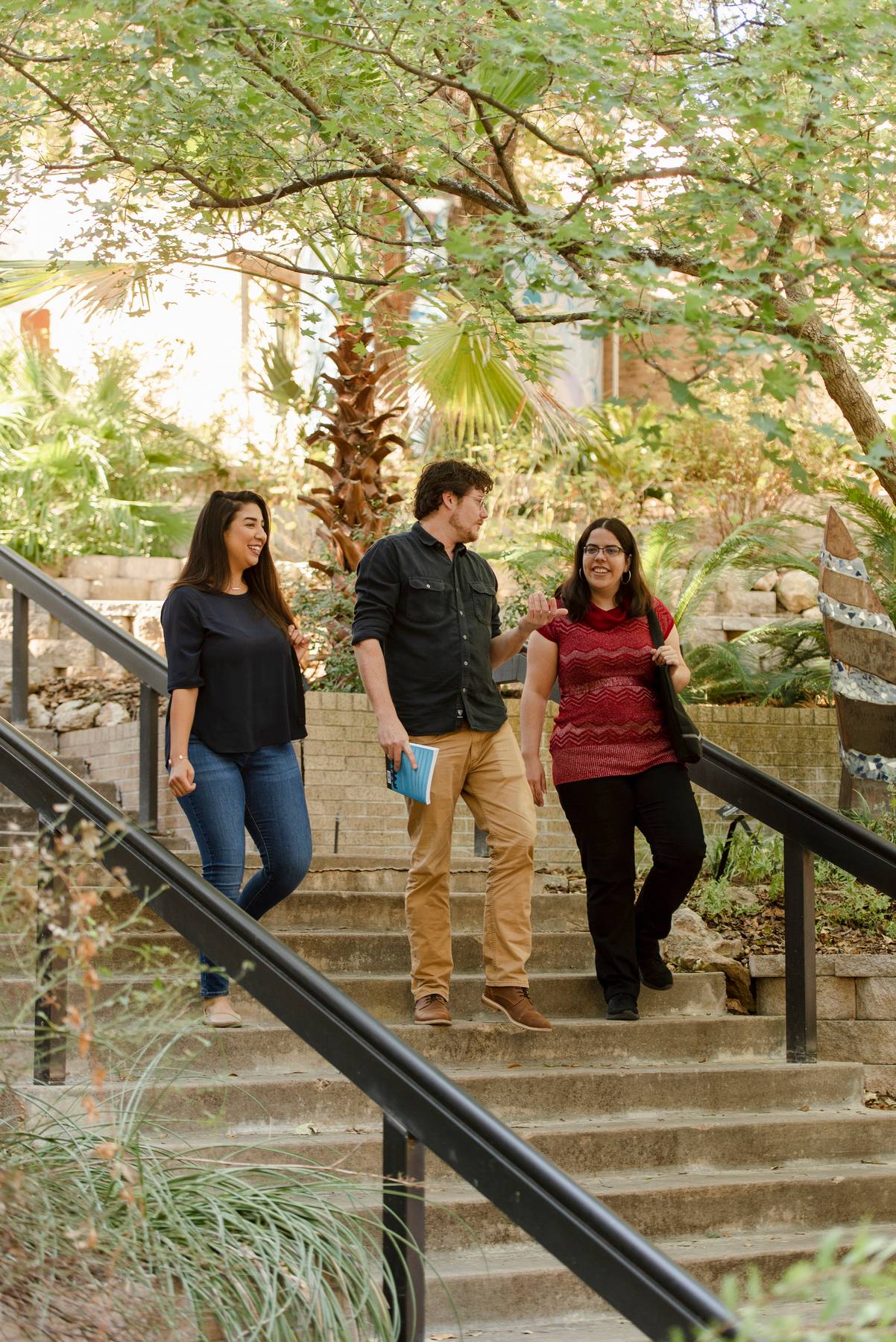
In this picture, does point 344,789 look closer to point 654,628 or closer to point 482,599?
point 482,599

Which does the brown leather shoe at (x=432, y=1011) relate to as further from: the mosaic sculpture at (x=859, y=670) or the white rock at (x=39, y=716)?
the white rock at (x=39, y=716)

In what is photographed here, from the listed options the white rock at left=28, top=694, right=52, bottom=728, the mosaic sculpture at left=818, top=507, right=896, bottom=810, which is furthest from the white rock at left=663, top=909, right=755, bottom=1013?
the white rock at left=28, top=694, right=52, bottom=728

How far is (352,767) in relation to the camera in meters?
7.32

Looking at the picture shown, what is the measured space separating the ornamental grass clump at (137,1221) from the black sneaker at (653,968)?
2.08m

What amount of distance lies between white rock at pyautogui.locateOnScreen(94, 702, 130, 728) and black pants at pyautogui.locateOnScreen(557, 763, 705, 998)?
4.08 meters

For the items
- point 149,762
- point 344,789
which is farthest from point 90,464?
point 149,762

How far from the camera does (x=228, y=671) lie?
15.3 feet

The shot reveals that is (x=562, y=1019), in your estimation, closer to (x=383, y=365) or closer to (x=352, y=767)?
(x=352, y=767)

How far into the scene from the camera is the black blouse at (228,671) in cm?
459

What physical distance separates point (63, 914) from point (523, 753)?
75.2 inches

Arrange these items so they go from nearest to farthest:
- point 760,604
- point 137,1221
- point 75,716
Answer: point 137,1221 → point 75,716 → point 760,604

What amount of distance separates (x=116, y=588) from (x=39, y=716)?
181 cm

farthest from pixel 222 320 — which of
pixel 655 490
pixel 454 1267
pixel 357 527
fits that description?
pixel 454 1267

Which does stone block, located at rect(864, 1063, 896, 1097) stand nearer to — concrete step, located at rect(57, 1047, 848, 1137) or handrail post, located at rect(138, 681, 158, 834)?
concrete step, located at rect(57, 1047, 848, 1137)
